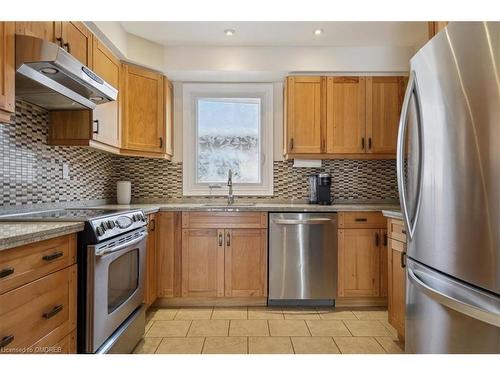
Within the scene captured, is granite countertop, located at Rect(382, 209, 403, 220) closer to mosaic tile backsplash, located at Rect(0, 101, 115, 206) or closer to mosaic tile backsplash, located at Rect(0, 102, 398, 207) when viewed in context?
mosaic tile backsplash, located at Rect(0, 102, 398, 207)

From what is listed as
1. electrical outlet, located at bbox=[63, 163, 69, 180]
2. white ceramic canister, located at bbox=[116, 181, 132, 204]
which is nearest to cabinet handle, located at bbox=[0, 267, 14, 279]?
electrical outlet, located at bbox=[63, 163, 69, 180]

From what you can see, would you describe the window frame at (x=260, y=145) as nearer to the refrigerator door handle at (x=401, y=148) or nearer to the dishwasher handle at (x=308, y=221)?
the dishwasher handle at (x=308, y=221)

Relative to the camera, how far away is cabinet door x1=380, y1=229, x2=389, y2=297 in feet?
9.06

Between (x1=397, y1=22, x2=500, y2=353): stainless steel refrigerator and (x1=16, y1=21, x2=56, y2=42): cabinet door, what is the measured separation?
1.87 meters

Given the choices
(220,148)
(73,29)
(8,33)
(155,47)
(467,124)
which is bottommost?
(467,124)

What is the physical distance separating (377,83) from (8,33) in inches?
Answer: 112

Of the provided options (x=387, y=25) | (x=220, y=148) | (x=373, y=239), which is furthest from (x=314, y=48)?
(x=373, y=239)

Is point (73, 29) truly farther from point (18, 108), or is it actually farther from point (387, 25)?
point (387, 25)

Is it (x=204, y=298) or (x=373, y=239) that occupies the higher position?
(x=373, y=239)

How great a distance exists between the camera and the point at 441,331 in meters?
1.28

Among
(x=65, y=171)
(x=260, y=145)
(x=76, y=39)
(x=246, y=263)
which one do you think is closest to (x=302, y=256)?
(x=246, y=263)

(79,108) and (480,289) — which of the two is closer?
(480,289)

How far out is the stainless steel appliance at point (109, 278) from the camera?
1497 mm

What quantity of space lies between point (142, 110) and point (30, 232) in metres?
1.94
